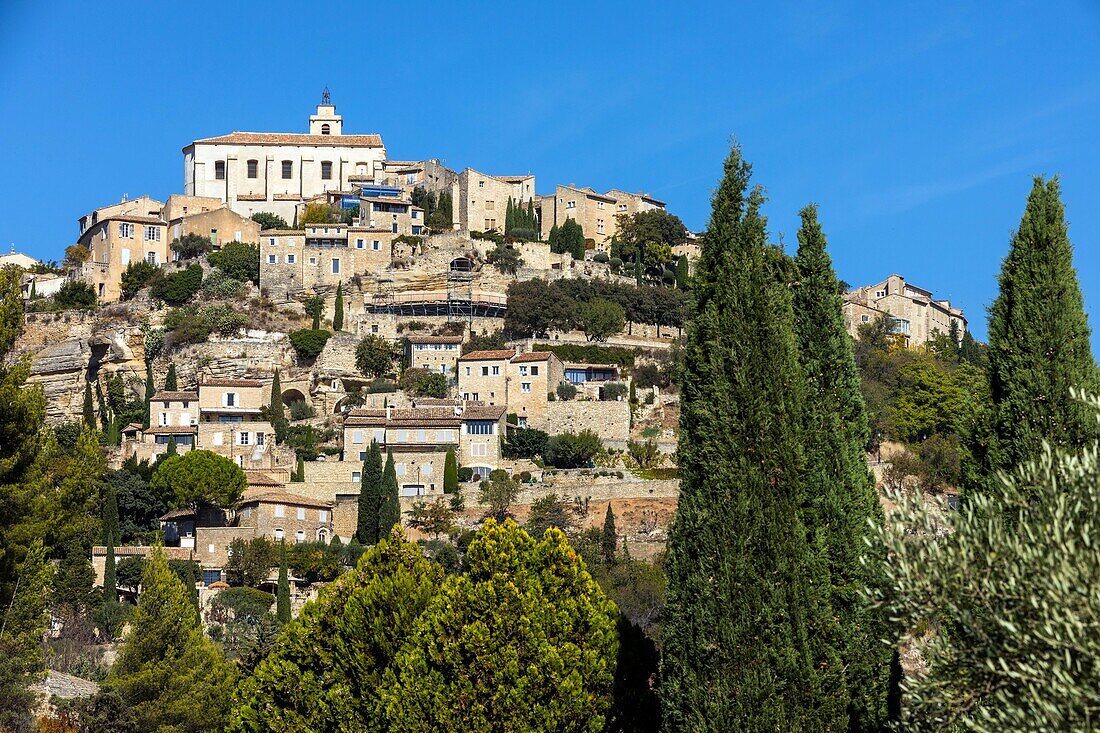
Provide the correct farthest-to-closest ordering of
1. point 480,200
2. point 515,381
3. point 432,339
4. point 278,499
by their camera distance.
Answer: point 480,200 < point 432,339 < point 515,381 < point 278,499

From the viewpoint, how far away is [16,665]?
1119 inches

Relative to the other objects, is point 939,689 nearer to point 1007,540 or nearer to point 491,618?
point 1007,540

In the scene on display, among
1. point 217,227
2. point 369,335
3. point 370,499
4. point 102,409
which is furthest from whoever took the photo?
point 217,227

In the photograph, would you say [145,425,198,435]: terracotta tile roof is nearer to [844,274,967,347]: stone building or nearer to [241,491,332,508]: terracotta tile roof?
[241,491,332,508]: terracotta tile roof

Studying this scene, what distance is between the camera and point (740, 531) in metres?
17.1

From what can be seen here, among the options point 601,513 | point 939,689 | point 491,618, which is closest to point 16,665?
point 491,618

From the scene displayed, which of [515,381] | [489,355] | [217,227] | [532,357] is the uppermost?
[217,227]

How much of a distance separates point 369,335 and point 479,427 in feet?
47.4

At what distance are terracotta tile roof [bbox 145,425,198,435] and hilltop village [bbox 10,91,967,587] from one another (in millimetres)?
148

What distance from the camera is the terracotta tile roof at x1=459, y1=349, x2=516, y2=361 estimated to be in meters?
78.3

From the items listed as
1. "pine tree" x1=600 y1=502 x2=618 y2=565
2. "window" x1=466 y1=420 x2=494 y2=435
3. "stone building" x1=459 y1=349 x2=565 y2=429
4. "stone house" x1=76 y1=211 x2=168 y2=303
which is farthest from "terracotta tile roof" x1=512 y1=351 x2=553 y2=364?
"stone house" x1=76 y1=211 x2=168 y2=303

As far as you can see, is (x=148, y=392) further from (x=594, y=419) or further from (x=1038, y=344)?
(x=1038, y=344)

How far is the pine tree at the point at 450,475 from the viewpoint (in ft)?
225

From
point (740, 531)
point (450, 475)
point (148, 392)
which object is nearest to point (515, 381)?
point (450, 475)
